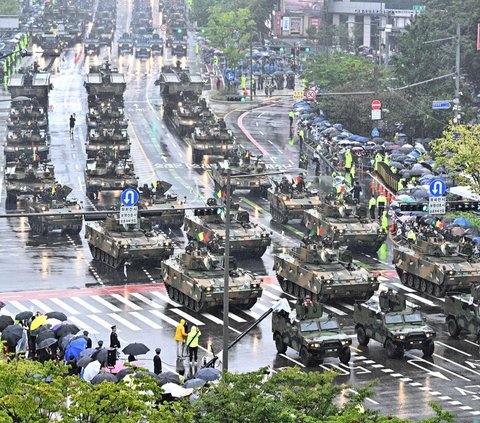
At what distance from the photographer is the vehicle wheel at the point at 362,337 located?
201 ft

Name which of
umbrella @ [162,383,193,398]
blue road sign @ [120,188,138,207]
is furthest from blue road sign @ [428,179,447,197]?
umbrella @ [162,383,193,398]

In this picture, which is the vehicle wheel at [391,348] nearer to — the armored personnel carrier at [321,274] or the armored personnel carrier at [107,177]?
the armored personnel carrier at [321,274]

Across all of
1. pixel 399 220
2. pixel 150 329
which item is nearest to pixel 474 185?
pixel 399 220

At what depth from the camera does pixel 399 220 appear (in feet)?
281

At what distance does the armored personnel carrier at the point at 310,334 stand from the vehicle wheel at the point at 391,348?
1880 mm

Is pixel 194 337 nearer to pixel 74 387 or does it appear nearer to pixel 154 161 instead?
pixel 74 387

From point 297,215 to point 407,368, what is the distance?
30046 mm

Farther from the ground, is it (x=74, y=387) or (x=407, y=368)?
(x=74, y=387)

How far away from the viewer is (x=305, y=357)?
58.2 meters

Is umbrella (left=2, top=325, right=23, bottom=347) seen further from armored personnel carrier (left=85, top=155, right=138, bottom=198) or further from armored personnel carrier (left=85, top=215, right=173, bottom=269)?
armored personnel carrier (left=85, top=155, right=138, bottom=198)

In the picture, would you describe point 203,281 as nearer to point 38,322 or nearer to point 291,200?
point 38,322

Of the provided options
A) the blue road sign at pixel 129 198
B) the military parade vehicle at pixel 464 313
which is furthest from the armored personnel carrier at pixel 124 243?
the military parade vehicle at pixel 464 313

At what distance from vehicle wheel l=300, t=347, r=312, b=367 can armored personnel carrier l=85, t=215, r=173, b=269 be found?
1781cm

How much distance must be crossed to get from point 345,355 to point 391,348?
2.16 meters
